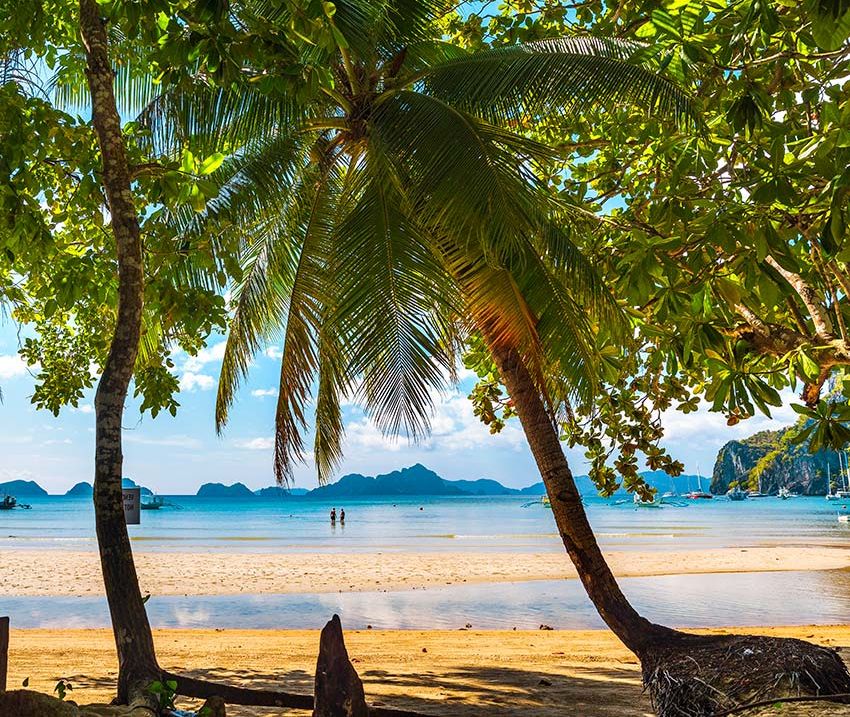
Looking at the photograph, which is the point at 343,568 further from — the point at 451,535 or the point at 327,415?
the point at 451,535

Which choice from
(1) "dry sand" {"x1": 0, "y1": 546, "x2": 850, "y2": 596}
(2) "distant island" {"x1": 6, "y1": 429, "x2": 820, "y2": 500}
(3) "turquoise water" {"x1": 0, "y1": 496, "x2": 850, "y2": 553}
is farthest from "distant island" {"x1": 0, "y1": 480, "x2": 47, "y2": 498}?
(1) "dry sand" {"x1": 0, "y1": 546, "x2": 850, "y2": 596}

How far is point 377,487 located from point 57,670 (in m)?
133

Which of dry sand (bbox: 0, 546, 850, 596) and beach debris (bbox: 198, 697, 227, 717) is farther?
dry sand (bbox: 0, 546, 850, 596)

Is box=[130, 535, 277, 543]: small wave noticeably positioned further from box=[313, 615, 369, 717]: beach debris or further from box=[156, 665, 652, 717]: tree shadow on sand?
box=[313, 615, 369, 717]: beach debris

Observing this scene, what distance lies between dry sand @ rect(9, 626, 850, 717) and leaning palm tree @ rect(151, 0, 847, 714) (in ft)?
3.54

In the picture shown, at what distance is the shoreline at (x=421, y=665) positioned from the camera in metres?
6.62

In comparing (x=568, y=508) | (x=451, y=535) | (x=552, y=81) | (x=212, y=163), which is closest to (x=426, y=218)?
(x=552, y=81)

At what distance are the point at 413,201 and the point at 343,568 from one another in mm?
20425

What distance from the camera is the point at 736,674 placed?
5.19 meters

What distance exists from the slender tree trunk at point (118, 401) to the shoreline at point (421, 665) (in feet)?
4.96

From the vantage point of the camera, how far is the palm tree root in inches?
196

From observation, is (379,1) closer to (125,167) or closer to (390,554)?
(125,167)

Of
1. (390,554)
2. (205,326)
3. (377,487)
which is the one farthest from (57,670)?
(377,487)

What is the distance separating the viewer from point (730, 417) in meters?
5.52
